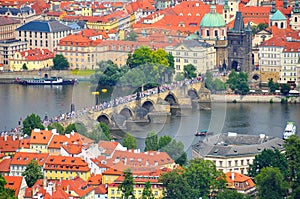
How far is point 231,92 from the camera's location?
202 feet

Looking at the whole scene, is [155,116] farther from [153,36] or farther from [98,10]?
[98,10]

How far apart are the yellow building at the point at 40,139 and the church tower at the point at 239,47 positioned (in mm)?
18143

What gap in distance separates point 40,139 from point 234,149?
4.74 metres

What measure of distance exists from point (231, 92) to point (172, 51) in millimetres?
4417

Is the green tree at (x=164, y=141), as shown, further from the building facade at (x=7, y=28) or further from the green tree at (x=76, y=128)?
the building facade at (x=7, y=28)

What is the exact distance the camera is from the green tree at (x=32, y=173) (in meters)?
44.8

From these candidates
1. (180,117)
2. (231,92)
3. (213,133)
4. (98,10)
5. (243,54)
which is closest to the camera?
(213,133)

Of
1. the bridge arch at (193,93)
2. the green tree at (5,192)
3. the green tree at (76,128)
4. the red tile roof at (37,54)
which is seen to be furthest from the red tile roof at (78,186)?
the red tile roof at (37,54)

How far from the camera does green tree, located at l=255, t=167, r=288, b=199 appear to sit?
142ft

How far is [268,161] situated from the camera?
45.7 m

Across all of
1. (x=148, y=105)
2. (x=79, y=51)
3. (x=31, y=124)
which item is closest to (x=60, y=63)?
(x=79, y=51)

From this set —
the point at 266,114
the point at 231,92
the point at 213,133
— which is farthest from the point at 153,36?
the point at 213,133

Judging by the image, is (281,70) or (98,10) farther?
(98,10)

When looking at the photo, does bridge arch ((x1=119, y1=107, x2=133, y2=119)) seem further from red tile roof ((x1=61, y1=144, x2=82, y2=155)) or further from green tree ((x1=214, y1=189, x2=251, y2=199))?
green tree ((x1=214, y1=189, x2=251, y2=199))
